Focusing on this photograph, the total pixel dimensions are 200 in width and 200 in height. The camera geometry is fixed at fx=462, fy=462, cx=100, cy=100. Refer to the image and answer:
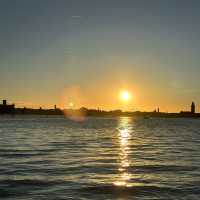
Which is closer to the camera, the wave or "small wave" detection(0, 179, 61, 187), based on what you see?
the wave

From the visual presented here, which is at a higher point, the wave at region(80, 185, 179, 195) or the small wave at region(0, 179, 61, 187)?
the small wave at region(0, 179, 61, 187)

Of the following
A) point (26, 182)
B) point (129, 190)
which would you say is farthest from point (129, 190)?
point (26, 182)

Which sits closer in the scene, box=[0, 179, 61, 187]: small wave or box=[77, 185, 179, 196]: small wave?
box=[77, 185, 179, 196]: small wave

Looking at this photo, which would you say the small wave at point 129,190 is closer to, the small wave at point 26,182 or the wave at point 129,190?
the wave at point 129,190

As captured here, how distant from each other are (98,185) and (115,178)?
304 cm

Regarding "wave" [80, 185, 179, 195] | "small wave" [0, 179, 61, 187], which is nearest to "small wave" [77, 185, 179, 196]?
"wave" [80, 185, 179, 195]

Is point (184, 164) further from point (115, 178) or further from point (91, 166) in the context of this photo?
point (115, 178)

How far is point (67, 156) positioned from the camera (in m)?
42.1

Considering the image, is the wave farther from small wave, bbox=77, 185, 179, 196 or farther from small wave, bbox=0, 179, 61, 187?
small wave, bbox=0, 179, 61, 187

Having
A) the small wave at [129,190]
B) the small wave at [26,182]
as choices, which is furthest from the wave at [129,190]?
the small wave at [26,182]

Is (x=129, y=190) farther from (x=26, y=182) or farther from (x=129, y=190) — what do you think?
(x=26, y=182)

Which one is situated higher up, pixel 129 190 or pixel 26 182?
pixel 26 182

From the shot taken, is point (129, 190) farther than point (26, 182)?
No

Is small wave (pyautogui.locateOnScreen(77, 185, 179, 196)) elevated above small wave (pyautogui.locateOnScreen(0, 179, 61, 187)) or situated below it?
below
